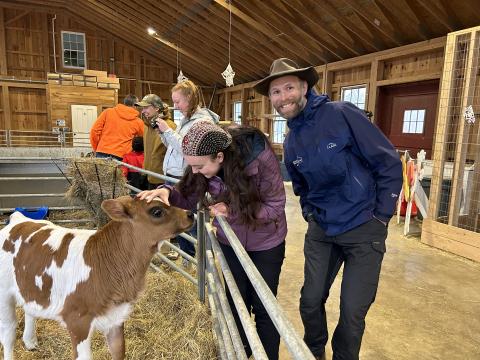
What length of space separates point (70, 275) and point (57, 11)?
16080mm

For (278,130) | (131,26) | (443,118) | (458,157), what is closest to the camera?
(458,157)

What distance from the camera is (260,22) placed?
8352mm

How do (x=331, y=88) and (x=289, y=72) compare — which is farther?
(x=331, y=88)

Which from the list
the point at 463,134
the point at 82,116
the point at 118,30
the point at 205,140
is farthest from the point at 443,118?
the point at 118,30

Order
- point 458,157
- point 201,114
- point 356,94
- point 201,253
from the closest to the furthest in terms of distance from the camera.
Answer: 1. point 201,253
2. point 201,114
3. point 458,157
4. point 356,94

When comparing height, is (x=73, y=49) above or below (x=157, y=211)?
above

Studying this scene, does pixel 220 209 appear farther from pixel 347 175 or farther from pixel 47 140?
pixel 47 140

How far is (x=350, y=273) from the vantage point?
1.67 m

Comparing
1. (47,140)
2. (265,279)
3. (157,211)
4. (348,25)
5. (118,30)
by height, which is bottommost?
(265,279)

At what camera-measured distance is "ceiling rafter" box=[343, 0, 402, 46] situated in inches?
239

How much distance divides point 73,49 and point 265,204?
53.4 ft

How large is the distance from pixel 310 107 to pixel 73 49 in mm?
16119

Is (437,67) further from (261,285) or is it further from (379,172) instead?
(261,285)

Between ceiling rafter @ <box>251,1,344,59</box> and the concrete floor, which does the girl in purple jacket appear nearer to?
the concrete floor
